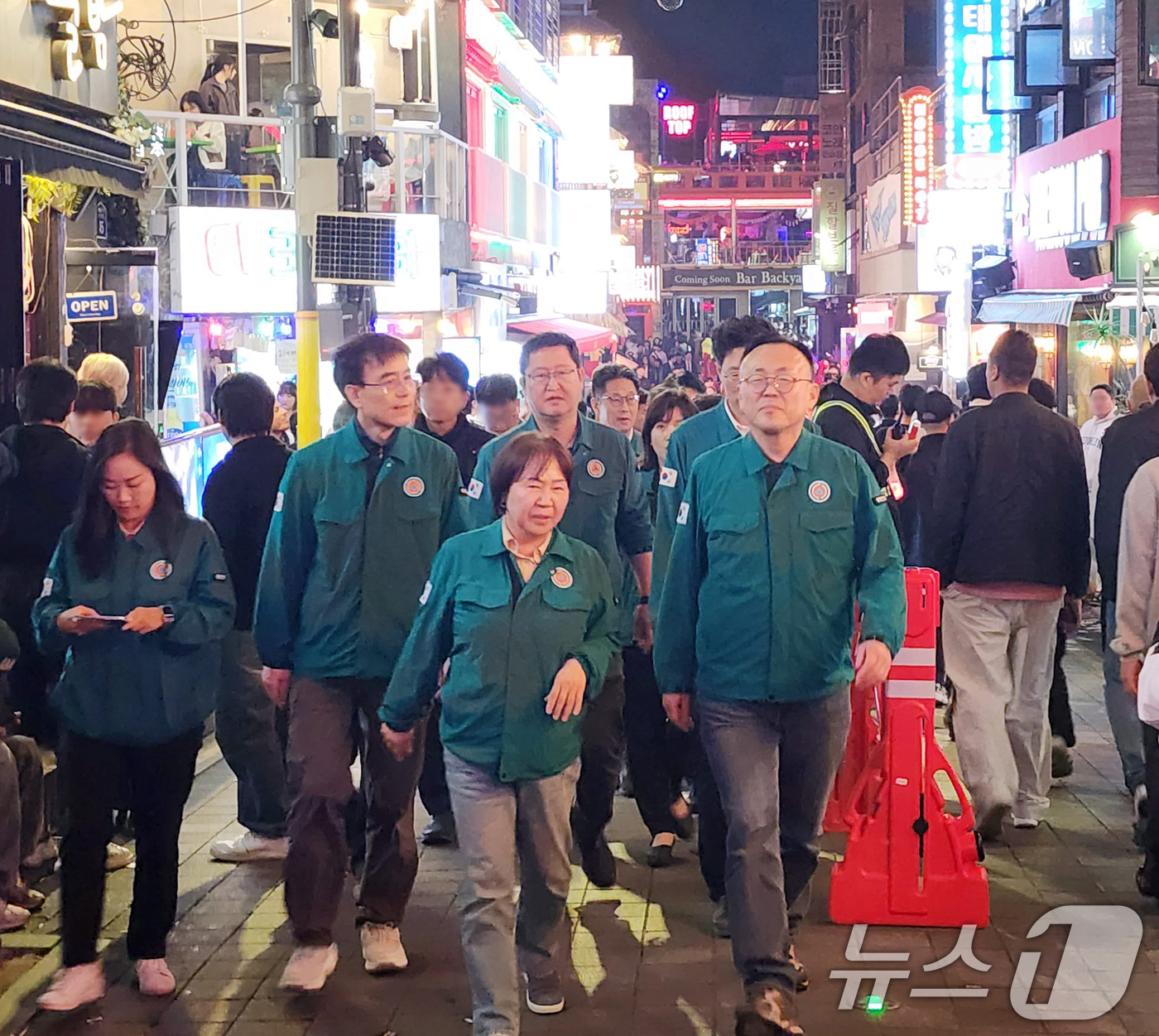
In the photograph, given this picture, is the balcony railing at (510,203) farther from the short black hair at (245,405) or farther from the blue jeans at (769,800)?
the blue jeans at (769,800)

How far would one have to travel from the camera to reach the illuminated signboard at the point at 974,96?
84.7 ft

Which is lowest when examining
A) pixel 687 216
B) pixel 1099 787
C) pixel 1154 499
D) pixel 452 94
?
pixel 1099 787

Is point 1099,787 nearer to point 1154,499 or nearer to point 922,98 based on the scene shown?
point 1154,499

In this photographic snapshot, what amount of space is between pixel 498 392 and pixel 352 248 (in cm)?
311

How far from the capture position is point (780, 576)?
4.96 metres

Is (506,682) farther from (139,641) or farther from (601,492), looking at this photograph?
(601,492)

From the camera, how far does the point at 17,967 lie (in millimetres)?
5723

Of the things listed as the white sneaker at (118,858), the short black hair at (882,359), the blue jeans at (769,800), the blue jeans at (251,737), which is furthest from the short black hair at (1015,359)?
the white sneaker at (118,858)

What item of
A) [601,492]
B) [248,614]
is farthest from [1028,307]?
[248,614]

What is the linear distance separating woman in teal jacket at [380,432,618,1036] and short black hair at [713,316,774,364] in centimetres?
189

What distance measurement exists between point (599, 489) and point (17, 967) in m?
2.83

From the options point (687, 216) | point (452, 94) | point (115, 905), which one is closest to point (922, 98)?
point (452, 94)

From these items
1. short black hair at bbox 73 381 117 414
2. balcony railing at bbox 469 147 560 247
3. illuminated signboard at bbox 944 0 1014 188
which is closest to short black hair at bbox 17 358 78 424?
short black hair at bbox 73 381 117 414

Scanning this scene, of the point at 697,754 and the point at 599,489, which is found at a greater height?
the point at 599,489
